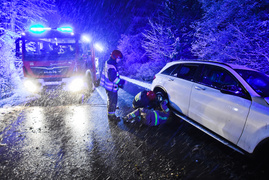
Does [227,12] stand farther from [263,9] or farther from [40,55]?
[40,55]

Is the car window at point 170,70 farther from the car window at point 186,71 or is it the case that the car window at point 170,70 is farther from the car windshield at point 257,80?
the car windshield at point 257,80

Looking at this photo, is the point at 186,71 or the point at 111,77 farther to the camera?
the point at 111,77

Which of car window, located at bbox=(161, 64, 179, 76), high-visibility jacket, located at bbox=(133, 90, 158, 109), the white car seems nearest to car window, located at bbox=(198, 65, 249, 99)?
the white car

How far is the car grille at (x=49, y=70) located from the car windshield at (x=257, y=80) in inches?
261

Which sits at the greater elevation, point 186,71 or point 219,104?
point 186,71

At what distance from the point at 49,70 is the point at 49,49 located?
99cm

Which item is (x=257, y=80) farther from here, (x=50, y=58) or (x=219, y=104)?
(x=50, y=58)

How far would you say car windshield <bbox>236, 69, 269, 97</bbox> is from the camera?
2.60 metres

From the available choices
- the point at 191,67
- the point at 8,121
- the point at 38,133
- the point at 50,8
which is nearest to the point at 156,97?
the point at 191,67

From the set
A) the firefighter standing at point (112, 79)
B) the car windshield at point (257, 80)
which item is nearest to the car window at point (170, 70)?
the firefighter standing at point (112, 79)

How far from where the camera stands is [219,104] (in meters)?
2.80

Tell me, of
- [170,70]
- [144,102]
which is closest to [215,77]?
[170,70]

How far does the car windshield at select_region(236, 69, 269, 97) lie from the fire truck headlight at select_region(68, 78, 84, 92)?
629cm

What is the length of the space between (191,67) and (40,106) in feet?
18.5
